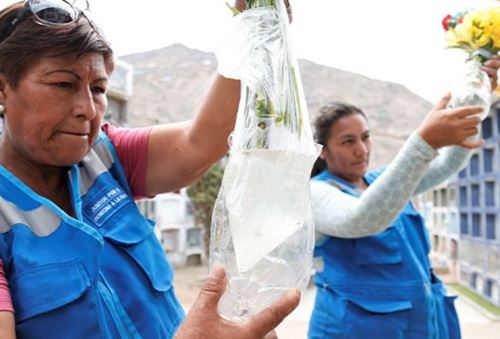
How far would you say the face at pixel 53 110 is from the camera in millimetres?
1160

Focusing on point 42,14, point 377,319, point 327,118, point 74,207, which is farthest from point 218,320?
point 327,118

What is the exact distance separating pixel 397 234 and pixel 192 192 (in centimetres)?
1524

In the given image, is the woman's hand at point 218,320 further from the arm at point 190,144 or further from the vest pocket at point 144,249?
the arm at point 190,144

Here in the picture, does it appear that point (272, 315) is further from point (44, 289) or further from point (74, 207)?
point (74, 207)

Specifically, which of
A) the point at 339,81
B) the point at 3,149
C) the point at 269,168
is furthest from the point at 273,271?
the point at 339,81

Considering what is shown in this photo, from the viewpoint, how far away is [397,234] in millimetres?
2139

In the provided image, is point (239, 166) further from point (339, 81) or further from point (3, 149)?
point (339, 81)

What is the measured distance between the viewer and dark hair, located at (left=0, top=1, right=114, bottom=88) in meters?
1.15

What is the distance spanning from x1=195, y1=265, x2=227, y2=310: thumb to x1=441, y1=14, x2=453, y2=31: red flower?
1705 millimetres

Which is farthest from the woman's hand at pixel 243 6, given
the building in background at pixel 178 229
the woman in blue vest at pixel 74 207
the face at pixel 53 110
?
the building in background at pixel 178 229

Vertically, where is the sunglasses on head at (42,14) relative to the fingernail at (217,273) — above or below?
above

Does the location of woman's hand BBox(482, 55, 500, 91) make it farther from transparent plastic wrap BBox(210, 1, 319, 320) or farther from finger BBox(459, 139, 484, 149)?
transparent plastic wrap BBox(210, 1, 319, 320)

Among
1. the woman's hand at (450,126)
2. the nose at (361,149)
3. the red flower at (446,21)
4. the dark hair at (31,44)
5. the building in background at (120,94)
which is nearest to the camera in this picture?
the dark hair at (31,44)

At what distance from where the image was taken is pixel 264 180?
102cm
